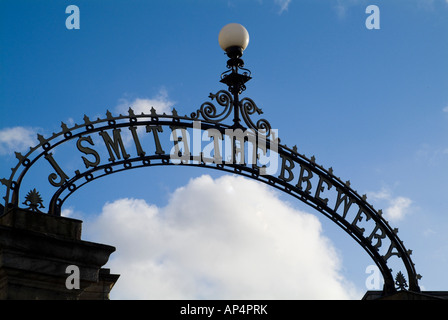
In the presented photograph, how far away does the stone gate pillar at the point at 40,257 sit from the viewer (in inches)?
278

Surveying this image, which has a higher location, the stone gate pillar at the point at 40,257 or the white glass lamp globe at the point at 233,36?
the white glass lamp globe at the point at 233,36

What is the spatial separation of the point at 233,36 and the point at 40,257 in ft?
21.5

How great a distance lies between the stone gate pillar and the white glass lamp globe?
5.93 meters

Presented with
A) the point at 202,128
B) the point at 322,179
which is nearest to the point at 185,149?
the point at 202,128

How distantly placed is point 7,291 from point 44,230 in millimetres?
867

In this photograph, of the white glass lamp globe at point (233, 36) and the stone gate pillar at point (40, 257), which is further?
the white glass lamp globe at point (233, 36)

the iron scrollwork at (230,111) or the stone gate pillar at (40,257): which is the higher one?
the iron scrollwork at (230,111)

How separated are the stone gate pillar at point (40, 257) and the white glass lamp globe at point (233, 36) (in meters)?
5.93

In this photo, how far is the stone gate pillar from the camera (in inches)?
278

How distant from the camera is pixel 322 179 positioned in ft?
42.3

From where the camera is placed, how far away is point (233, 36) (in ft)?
41.1

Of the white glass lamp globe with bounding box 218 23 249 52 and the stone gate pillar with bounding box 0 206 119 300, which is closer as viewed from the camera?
the stone gate pillar with bounding box 0 206 119 300

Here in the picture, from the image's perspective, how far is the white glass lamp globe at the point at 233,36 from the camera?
41.1ft
